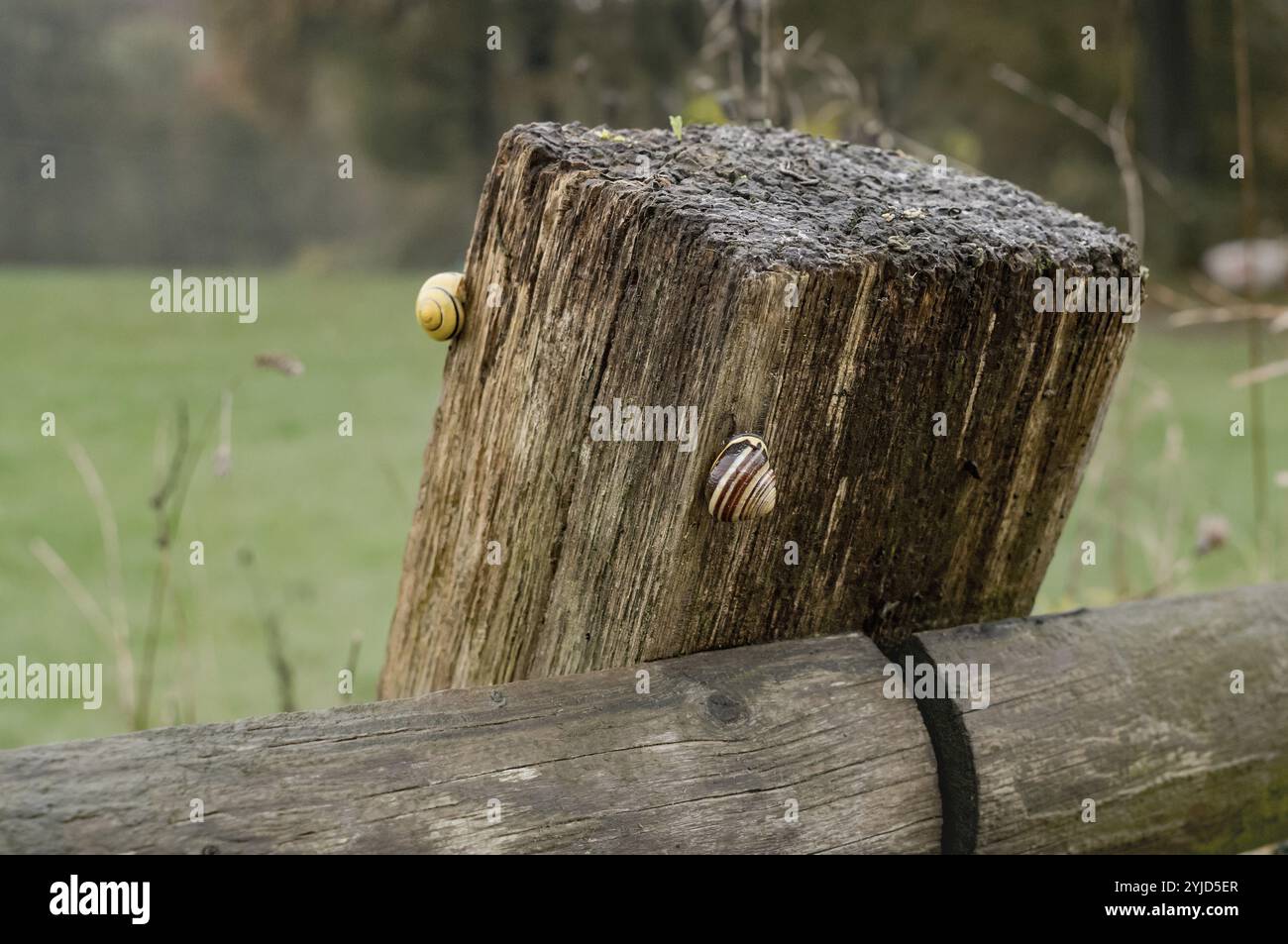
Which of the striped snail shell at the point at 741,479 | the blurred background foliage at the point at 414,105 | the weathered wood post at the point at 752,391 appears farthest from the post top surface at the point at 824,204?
the blurred background foliage at the point at 414,105

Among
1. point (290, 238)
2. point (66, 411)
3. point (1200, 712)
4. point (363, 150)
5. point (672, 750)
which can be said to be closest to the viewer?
point (672, 750)

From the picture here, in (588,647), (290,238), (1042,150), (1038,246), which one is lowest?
(588,647)

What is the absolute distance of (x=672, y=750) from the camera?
112 centimetres

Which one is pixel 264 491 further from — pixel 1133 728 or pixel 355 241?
pixel 355 241

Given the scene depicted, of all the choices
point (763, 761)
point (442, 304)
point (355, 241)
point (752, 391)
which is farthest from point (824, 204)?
point (355, 241)

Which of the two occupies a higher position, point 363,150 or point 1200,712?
point 363,150

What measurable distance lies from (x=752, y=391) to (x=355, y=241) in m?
12.0

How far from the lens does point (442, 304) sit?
4.56ft

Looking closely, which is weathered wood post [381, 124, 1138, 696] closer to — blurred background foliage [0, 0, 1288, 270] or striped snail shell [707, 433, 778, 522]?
striped snail shell [707, 433, 778, 522]

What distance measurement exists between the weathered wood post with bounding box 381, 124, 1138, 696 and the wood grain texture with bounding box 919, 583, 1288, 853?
115 millimetres

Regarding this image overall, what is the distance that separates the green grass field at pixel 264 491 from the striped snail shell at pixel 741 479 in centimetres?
143

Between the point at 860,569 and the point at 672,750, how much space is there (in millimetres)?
350
